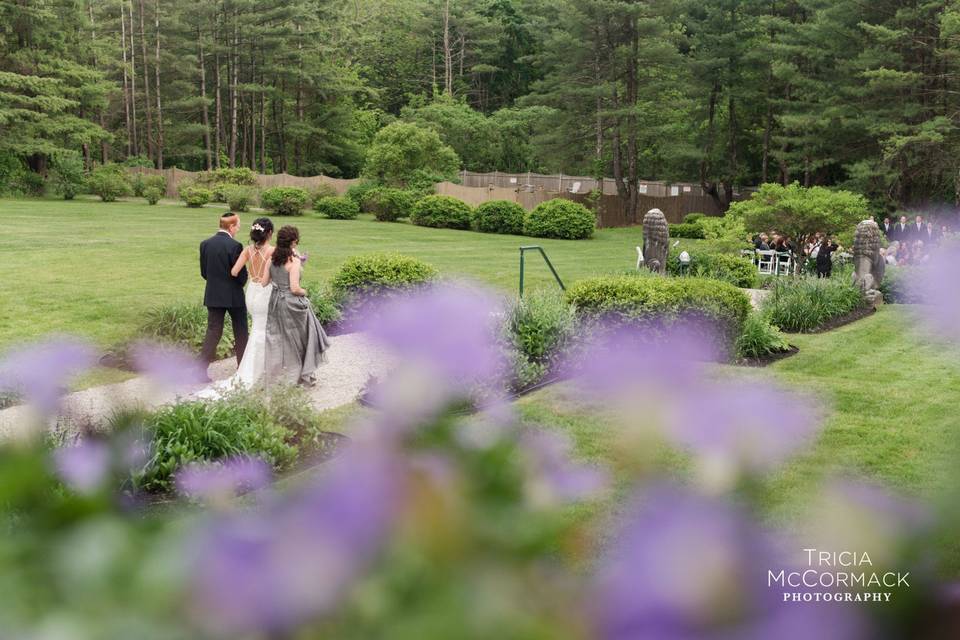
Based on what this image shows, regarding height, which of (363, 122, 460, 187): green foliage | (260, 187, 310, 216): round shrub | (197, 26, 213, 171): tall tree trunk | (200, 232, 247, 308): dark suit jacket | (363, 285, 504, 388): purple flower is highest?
(197, 26, 213, 171): tall tree trunk

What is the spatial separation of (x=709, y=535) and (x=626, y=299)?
27.7ft

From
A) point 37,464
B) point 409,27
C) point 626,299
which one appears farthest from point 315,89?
point 37,464

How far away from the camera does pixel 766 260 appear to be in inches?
717

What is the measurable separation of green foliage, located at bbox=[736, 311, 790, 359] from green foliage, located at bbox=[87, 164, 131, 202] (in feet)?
95.8

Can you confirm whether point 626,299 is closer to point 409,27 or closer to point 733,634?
point 733,634

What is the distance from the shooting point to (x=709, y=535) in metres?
0.48

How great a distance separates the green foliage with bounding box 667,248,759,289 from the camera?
14.4 metres

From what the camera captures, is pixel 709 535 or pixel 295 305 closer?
pixel 709 535

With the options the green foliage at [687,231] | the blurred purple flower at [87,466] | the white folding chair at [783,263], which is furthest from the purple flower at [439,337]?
the green foliage at [687,231]

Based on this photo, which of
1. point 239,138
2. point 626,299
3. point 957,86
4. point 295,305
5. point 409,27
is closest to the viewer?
point 295,305

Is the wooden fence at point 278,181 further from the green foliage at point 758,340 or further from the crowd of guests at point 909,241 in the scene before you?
the green foliage at point 758,340

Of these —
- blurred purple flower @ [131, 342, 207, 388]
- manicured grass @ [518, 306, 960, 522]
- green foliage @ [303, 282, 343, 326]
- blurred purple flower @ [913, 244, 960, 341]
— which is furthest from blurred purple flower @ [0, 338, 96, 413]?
green foliage @ [303, 282, 343, 326]

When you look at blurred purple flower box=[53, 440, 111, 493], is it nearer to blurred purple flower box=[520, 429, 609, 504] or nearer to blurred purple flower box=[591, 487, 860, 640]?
blurred purple flower box=[520, 429, 609, 504]

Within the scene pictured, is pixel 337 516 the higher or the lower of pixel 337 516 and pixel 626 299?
the higher
